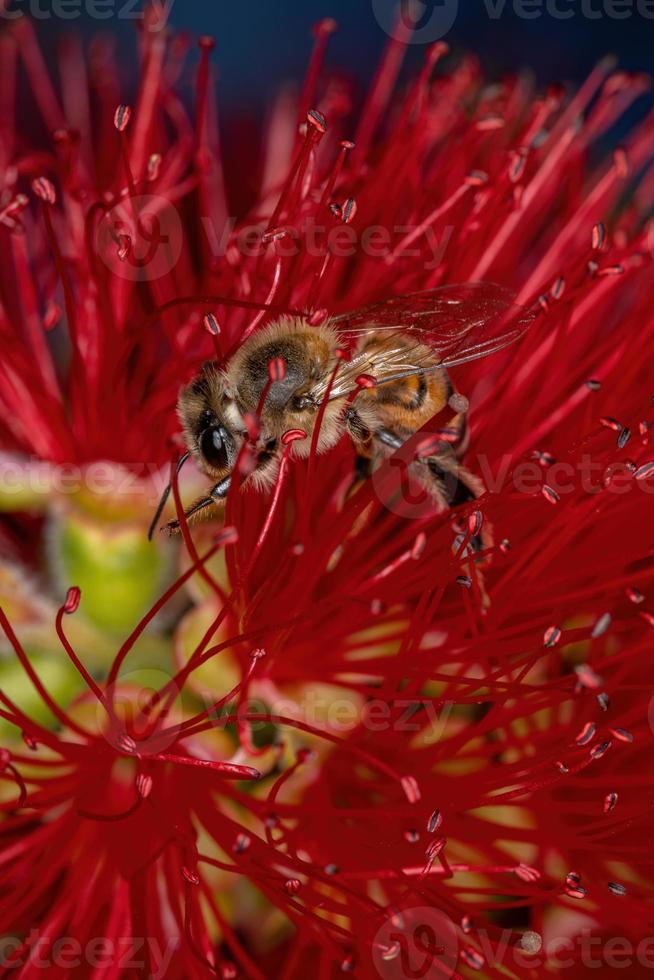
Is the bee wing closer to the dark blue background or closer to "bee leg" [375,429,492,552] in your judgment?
"bee leg" [375,429,492,552]

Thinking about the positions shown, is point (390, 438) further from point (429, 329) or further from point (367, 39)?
point (367, 39)

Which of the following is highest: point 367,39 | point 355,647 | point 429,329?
point 429,329

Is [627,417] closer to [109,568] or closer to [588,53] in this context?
[109,568]

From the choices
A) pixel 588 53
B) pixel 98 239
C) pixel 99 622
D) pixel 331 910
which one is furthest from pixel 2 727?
pixel 588 53

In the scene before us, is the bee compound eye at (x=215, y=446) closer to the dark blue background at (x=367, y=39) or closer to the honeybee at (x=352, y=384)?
the honeybee at (x=352, y=384)

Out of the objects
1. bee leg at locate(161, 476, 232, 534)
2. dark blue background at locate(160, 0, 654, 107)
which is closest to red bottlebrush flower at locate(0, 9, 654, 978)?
bee leg at locate(161, 476, 232, 534)

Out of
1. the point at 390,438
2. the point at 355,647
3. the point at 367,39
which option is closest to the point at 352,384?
Result: the point at 390,438

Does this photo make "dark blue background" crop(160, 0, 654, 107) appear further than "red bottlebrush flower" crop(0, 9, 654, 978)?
Yes
